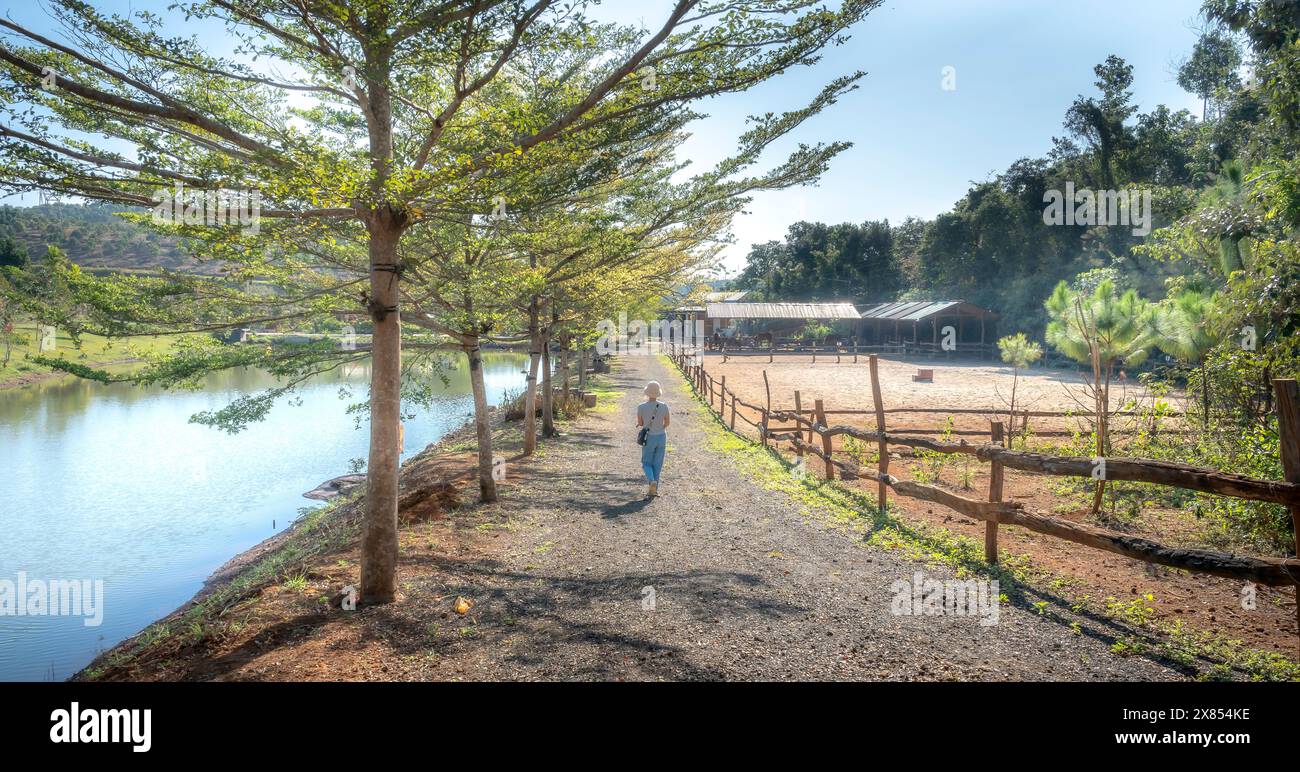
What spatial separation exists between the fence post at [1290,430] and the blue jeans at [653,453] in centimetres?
628

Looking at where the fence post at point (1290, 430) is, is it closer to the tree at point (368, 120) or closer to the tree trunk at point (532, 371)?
the tree at point (368, 120)

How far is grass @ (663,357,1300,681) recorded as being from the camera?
4.10 m

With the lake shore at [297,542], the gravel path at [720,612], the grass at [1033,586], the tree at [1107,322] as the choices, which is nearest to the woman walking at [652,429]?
the gravel path at [720,612]

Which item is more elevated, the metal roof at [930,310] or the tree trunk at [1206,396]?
the metal roof at [930,310]

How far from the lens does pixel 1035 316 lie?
4431 centimetres

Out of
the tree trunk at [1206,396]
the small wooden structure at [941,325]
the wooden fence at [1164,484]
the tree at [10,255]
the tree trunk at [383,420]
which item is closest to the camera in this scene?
the wooden fence at [1164,484]

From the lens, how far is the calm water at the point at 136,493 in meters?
9.61

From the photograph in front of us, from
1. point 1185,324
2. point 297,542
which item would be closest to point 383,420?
point 297,542

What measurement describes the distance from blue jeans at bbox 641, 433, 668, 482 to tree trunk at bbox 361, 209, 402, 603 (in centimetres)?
421

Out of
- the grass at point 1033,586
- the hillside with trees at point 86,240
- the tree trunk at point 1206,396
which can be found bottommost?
the grass at point 1033,586

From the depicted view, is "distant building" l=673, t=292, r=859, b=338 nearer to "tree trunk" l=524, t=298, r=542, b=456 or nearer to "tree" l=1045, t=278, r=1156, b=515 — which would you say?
"tree trunk" l=524, t=298, r=542, b=456

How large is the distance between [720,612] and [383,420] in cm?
306
